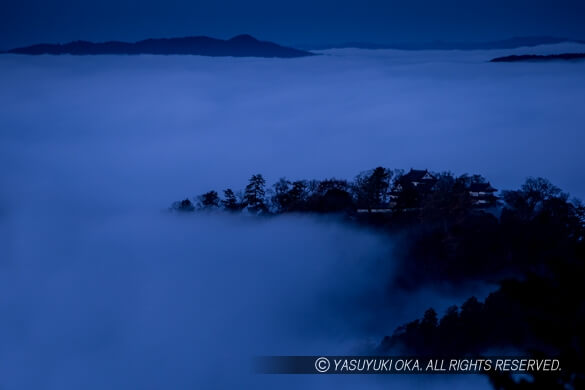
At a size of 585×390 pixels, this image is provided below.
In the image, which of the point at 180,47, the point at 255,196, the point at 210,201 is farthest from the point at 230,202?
the point at 180,47

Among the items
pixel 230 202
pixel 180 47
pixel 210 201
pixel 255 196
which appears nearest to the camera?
pixel 255 196

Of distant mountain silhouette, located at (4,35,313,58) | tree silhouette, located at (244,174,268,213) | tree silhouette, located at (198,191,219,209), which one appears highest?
distant mountain silhouette, located at (4,35,313,58)

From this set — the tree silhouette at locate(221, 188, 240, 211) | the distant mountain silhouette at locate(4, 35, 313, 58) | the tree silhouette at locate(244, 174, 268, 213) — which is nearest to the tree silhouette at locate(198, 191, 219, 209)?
the tree silhouette at locate(221, 188, 240, 211)

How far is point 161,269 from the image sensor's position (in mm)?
28859

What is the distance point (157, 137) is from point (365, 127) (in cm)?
3038

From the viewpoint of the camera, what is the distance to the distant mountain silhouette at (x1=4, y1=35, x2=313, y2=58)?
5997 cm

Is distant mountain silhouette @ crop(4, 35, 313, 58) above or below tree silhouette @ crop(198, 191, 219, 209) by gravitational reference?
above

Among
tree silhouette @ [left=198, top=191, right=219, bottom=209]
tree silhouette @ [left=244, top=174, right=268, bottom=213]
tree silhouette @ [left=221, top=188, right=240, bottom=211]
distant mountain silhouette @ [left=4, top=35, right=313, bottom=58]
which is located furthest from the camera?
distant mountain silhouette @ [left=4, top=35, right=313, bottom=58]

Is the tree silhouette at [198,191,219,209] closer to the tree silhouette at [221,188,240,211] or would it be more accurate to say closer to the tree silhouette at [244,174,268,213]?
the tree silhouette at [221,188,240,211]

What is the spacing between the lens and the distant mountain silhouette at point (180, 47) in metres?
60.0

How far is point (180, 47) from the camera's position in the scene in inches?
2510

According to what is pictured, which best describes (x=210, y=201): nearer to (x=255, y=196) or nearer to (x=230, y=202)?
(x=230, y=202)

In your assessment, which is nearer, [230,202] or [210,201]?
[230,202]

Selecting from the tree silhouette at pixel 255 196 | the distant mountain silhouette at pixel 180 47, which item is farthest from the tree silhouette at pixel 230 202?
the distant mountain silhouette at pixel 180 47
